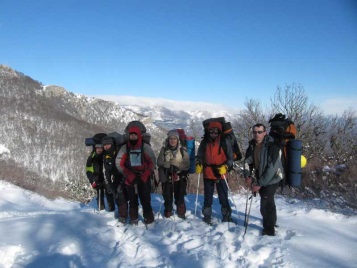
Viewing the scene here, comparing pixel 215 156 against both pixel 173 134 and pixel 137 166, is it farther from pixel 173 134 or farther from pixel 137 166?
pixel 137 166

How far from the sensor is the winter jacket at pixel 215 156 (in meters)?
6.00

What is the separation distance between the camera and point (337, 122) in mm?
19828

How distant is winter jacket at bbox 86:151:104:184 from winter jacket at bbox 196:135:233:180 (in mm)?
2776

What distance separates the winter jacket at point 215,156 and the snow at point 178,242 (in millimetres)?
1043

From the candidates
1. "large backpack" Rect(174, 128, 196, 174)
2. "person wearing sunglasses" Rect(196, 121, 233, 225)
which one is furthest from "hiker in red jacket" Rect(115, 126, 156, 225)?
"person wearing sunglasses" Rect(196, 121, 233, 225)

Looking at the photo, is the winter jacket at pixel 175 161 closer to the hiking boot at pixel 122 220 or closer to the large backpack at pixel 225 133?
the large backpack at pixel 225 133

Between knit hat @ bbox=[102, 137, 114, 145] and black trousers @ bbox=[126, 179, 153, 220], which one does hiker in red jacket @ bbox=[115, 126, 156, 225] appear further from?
knit hat @ bbox=[102, 137, 114, 145]

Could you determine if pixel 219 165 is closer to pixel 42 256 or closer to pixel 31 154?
pixel 42 256

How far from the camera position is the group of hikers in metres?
5.46

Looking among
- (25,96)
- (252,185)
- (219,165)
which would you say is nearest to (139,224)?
(219,165)

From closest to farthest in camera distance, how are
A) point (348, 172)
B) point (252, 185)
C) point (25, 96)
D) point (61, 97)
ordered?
point (252, 185), point (348, 172), point (25, 96), point (61, 97)

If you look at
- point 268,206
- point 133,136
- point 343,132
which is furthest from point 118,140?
point 343,132

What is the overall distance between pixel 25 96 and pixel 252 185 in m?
170

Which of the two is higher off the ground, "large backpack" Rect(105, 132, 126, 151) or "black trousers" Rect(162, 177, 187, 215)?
"large backpack" Rect(105, 132, 126, 151)
